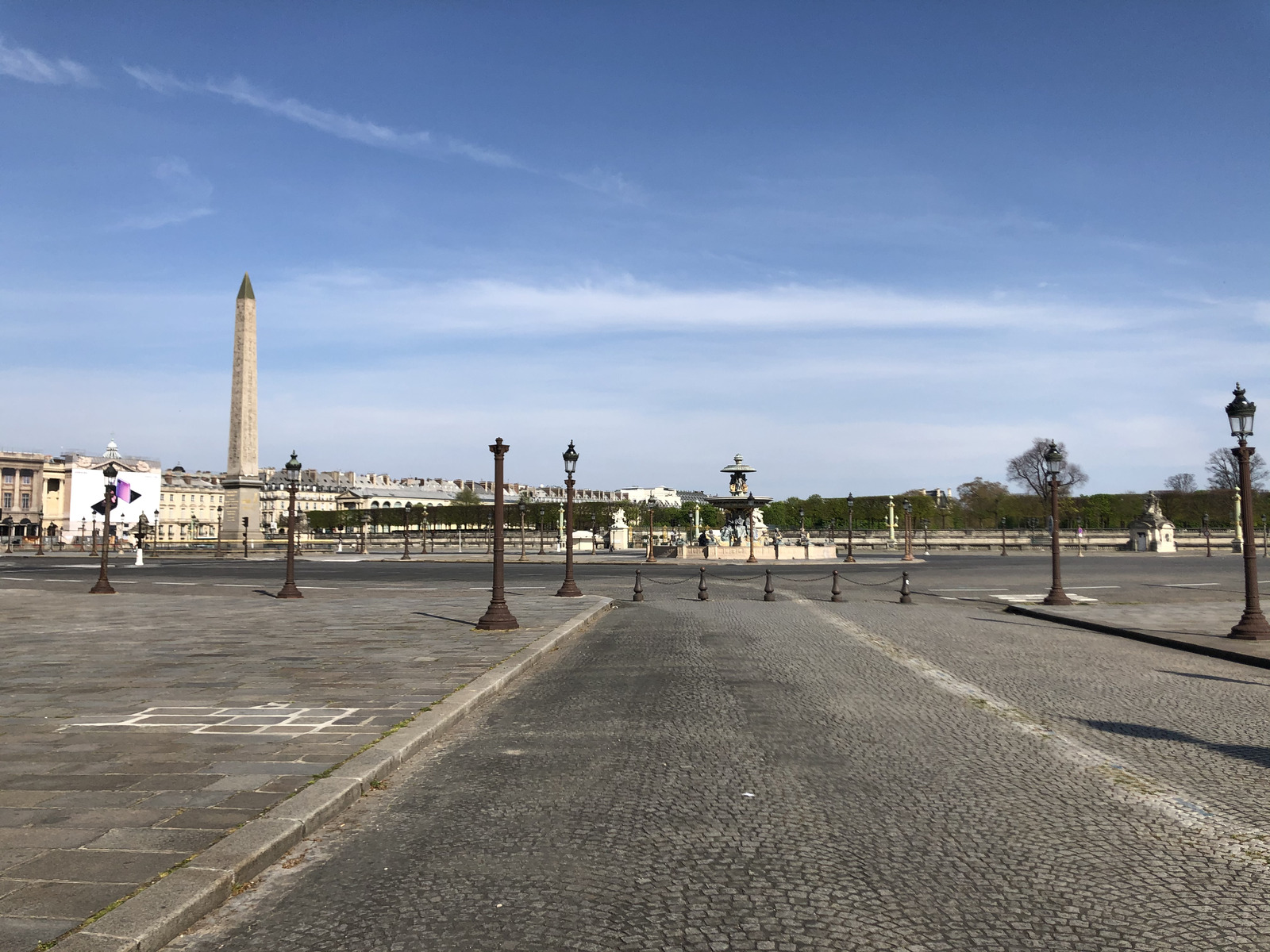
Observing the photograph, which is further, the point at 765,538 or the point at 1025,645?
the point at 765,538

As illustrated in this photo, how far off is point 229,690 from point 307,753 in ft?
10.8

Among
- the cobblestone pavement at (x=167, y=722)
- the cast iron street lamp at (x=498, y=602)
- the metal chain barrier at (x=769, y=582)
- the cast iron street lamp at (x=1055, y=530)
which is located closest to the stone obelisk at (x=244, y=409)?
the metal chain barrier at (x=769, y=582)

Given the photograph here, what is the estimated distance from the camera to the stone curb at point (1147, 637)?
41.2ft

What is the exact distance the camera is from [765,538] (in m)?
64.2

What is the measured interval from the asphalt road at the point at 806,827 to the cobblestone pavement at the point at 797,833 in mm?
17

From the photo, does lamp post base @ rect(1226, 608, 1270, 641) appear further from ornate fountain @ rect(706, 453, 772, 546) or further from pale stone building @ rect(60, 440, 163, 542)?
pale stone building @ rect(60, 440, 163, 542)

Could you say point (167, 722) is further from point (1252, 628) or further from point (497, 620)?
point (1252, 628)

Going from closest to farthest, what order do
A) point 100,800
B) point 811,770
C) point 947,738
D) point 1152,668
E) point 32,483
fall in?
point 100,800 → point 811,770 → point 947,738 → point 1152,668 → point 32,483

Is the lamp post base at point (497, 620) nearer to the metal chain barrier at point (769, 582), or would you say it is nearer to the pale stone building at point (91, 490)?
the metal chain barrier at point (769, 582)

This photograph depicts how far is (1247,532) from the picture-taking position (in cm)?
1462

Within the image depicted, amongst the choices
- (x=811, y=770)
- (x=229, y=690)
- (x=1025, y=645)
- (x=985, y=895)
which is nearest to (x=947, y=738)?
(x=811, y=770)

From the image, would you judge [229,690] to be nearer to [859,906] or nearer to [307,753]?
[307,753]

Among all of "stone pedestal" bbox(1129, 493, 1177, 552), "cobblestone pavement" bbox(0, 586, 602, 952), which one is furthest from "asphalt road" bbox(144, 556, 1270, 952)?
"stone pedestal" bbox(1129, 493, 1177, 552)

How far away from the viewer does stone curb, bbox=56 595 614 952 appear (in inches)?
143
